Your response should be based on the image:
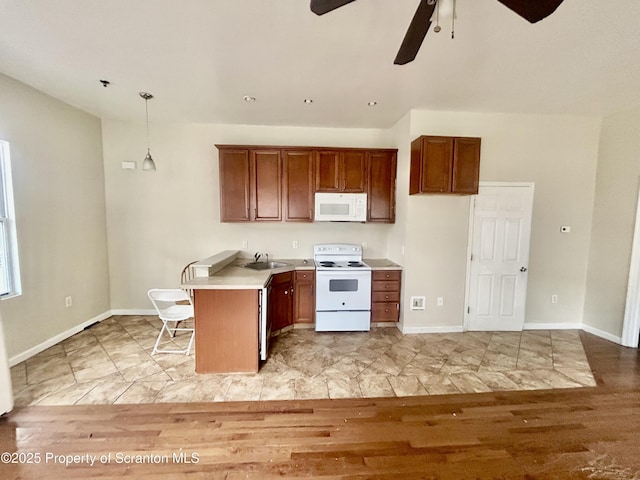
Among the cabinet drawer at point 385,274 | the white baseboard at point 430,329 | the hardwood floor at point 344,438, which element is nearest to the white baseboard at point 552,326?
the white baseboard at point 430,329

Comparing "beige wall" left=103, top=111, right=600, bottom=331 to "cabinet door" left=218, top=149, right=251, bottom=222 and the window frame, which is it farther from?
the window frame

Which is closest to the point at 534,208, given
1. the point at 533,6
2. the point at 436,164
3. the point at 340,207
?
the point at 436,164

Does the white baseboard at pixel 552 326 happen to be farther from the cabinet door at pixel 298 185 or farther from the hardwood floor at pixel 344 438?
the cabinet door at pixel 298 185

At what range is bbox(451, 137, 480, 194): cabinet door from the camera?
3.24m

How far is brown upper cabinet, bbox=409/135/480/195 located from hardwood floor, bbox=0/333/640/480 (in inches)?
86.3

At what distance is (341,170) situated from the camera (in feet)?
13.0

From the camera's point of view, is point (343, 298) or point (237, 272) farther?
point (343, 298)

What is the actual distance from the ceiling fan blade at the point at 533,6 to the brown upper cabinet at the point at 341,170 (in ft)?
8.76

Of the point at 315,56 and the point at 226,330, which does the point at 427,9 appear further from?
the point at 226,330

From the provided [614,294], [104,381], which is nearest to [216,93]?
[104,381]

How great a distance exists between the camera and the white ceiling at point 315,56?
1806mm

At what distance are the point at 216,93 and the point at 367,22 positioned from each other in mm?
1889

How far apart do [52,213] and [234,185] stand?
2.12 m

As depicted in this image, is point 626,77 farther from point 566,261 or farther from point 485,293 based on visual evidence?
point 485,293
